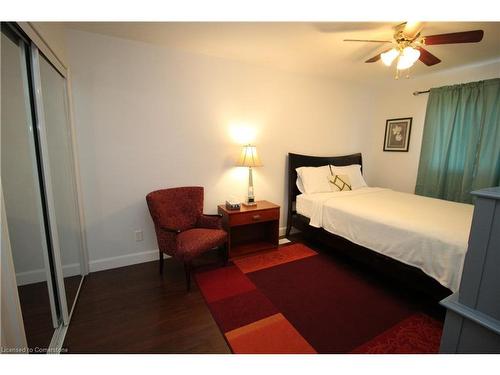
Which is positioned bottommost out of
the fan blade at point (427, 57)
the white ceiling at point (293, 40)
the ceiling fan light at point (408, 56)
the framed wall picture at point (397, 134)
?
the framed wall picture at point (397, 134)

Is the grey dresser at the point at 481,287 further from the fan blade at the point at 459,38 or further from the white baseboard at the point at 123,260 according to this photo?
the white baseboard at the point at 123,260

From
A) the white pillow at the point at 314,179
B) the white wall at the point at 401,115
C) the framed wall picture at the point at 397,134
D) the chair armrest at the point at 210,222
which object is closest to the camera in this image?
the chair armrest at the point at 210,222

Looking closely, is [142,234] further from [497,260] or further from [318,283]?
[497,260]

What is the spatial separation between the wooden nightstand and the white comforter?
0.49m

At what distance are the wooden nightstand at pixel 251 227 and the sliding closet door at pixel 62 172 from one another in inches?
56.7

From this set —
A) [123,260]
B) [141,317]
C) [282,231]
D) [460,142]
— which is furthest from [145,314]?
[460,142]

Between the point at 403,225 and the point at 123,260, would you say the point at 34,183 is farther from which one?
the point at 403,225

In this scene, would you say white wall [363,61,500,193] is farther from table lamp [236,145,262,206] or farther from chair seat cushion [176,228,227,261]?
chair seat cushion [176,228,227,261]

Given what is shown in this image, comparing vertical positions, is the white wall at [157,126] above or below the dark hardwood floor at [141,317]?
above

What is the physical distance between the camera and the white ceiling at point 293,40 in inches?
77.3

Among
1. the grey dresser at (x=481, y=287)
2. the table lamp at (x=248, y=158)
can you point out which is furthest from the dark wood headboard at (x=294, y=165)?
the grey dresser at (x=481, y=287)

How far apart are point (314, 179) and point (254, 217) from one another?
1088 mm

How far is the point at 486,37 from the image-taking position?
2203 mm

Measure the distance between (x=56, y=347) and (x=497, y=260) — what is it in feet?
7.95
